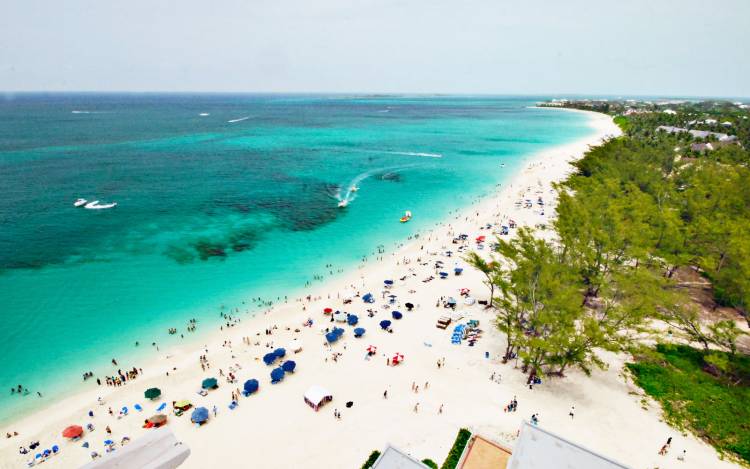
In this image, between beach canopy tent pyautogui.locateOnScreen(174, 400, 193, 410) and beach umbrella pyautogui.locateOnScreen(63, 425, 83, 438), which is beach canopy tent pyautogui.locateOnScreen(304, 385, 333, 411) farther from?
beach umbrella pyautogui.locateOnScreen(63, 425, 83, 438)

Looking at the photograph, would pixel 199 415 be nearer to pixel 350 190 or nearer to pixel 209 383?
pixel 209 383

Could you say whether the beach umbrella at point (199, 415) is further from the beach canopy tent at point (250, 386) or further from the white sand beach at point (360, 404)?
the beach canopy tent at point (250, 386)

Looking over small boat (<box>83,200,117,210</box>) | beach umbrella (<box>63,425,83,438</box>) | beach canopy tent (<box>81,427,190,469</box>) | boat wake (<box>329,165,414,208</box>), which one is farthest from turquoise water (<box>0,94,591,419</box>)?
beach canopy tent (<box>81,427,190,469</box>)

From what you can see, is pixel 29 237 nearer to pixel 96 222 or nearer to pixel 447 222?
pixel 96 222

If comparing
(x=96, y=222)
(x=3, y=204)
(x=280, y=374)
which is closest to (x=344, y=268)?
(x=280, y=374)

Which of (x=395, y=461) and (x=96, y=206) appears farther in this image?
(x=96, y=206)

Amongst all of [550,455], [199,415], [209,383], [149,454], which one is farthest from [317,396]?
[550,455]

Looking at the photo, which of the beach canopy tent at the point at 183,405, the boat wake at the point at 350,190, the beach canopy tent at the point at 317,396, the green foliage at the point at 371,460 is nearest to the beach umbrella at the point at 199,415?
the beach canopy tent at the point at 183,405
